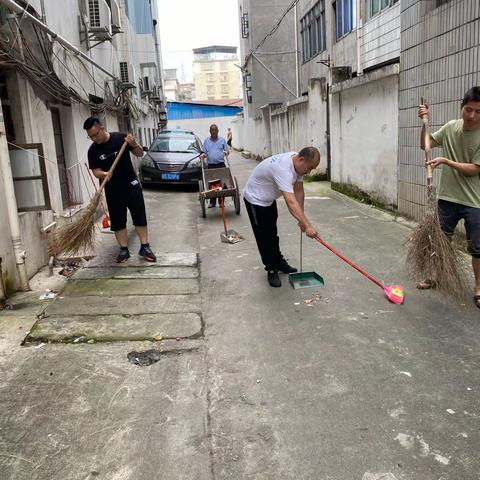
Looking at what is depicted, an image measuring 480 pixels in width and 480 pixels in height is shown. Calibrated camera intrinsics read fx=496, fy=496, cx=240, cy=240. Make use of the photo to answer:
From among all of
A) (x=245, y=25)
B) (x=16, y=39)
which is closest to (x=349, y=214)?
(x=16, y=39)

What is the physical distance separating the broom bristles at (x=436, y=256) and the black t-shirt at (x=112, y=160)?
3.37m

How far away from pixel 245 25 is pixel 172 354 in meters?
26.6

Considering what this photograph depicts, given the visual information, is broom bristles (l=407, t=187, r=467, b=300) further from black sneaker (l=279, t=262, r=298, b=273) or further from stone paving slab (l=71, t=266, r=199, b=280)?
stone paving slab (l=71, t=266, r=199, b=280)

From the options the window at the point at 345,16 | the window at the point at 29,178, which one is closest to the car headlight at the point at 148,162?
the window at the point at 345,16

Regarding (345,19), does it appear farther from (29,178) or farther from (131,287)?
(131,287)

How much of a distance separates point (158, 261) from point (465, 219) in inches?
136

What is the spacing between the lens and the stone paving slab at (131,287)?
4867mm

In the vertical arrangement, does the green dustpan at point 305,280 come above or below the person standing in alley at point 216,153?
below

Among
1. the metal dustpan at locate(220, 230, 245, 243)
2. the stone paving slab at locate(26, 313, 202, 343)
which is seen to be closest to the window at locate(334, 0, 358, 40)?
the metal dustpan at locate(220, 230, 245, 243)

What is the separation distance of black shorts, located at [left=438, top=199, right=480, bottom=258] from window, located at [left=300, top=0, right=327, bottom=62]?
15.0 meters

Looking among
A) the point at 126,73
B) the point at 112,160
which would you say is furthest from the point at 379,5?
the point at 112,160

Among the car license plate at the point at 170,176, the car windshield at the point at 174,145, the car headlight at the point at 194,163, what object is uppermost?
the car windshield at the point at 174,145

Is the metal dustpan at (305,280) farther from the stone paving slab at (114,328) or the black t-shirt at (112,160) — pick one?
the black t-shirt at (112,160)

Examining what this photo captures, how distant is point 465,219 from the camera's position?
4.23 metres
